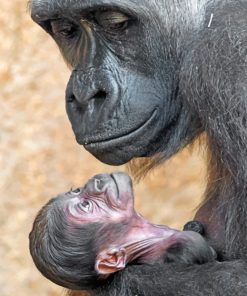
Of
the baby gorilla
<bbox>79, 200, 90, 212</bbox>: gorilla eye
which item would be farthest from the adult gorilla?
<bbox>79, 200, 90, 212</bbox>: gorilla eye

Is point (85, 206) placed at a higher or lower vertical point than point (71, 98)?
lower

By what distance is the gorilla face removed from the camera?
607cm

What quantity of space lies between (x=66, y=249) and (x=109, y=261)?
0.63 ft

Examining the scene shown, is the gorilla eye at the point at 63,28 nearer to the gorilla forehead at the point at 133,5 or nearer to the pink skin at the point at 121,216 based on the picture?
the gorilla forehead at the point at 133,5

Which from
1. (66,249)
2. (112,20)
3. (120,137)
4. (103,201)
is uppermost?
(112,20)

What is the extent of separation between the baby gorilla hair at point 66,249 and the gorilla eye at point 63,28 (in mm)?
835

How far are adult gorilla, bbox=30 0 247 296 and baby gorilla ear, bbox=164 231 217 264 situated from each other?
0.29 feet

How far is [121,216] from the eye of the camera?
241 inches

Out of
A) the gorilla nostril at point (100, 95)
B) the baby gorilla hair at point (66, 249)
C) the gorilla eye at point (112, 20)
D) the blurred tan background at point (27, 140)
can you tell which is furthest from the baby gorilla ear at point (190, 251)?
the blurred tan background at point (27, 140)

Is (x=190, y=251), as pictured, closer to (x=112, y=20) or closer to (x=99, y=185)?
(x=99, y=185)

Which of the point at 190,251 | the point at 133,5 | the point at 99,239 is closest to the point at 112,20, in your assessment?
the point at 133,5

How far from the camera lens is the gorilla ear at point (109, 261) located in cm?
594

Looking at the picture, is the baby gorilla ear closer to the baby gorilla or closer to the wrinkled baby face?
the baby gorilla

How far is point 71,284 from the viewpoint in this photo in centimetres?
605
